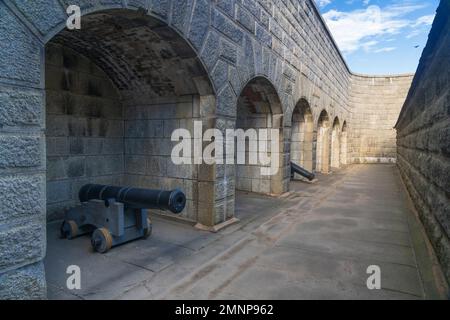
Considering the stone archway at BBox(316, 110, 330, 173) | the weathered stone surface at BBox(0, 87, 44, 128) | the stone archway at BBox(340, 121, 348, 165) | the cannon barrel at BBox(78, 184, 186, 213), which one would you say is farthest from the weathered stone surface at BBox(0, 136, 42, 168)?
the stone archway at BBox(340, 121, 348, 165)

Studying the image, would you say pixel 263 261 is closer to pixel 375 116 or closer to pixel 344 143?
pixel 344 143

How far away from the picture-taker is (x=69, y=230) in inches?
154

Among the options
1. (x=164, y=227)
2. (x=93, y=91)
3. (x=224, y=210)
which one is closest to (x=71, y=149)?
(x=93, y=91)

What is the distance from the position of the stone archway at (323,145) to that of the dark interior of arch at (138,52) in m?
8.95

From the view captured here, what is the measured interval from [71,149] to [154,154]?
1322mm

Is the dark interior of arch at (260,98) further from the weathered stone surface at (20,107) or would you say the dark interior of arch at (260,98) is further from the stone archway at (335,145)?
the stone archway at (335,145)

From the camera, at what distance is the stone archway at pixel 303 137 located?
9.88 m

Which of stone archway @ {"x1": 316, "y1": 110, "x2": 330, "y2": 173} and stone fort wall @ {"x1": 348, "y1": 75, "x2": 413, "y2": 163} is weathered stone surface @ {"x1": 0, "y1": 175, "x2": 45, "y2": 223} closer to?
stone archway @ {"x1": 316, "y1": 110, "x2": 330, "y2": 173}

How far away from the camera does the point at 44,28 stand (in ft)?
7.07

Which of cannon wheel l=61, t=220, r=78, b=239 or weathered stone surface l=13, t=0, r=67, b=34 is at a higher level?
weathered stone surface l=13, t=0, r=67, b=34

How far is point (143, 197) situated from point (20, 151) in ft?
5.50

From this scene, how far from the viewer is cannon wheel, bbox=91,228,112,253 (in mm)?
3475

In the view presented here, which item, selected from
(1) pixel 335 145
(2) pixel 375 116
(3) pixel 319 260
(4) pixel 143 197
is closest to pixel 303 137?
(1) pixel 335 145

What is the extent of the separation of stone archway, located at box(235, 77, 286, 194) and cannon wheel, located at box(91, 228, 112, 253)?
163 inches
